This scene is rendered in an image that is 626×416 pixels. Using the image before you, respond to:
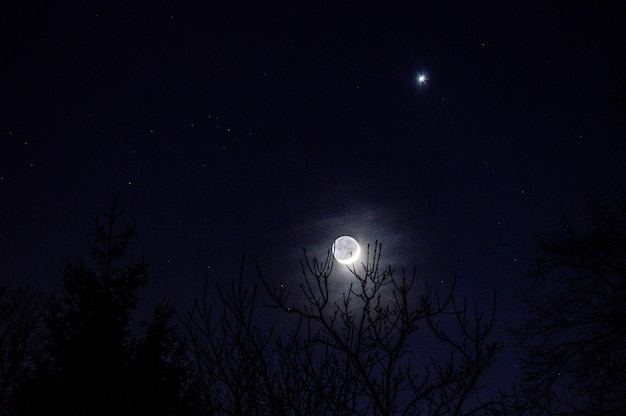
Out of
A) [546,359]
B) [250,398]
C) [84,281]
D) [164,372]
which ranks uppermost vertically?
[84,281]

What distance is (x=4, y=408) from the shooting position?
15.7 metres

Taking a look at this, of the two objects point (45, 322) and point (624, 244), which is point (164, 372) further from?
point (624, 244)

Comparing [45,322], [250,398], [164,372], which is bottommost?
[250,398]

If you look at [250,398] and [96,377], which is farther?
[96,377]

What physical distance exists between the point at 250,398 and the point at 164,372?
8989 millimetres

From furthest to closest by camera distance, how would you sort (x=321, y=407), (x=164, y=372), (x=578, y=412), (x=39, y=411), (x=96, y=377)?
(x=164, y=372)
(x=96, y=377)
(x=39, y=411)
(x=578, y=412)
(x=321, y=407)

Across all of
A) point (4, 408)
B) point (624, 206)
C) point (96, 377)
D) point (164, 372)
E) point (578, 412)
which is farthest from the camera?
point (4, 408)

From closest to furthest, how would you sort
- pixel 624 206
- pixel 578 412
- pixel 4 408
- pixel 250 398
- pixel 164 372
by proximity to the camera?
pixel 250 398 → pixel 578 412 → pixel 624 206 → pixel 164 372 → pixel 4 408

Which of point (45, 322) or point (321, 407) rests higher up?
point (45, 322)

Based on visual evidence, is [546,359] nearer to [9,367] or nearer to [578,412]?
[578,412]

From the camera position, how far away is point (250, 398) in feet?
13.8

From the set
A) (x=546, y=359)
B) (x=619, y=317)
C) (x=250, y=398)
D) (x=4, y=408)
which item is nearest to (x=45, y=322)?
(x=4, y=408)

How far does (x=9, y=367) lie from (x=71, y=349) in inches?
317

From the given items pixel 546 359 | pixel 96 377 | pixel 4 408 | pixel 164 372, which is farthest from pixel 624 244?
pixel 4 408
